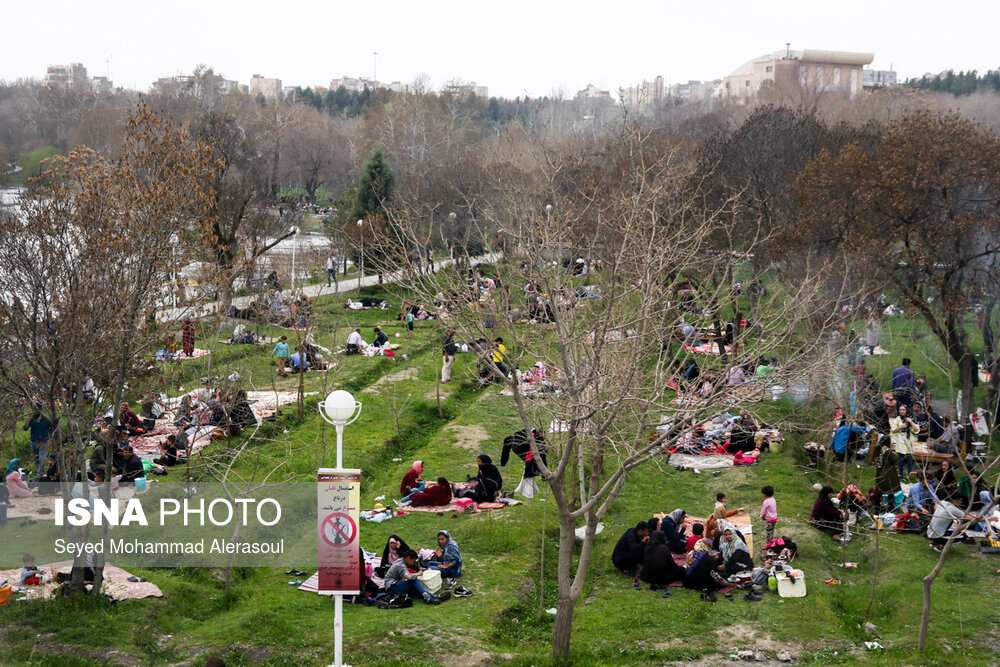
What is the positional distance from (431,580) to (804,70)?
311 ft

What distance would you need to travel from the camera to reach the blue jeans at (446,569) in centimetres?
1233

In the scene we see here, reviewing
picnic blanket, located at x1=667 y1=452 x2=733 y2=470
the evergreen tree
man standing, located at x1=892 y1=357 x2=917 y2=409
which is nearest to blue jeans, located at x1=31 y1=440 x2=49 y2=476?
picnic blanket, located at x1=667 y1=452 x2=733 y2=470

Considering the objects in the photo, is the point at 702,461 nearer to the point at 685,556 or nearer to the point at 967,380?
the point at 685,556

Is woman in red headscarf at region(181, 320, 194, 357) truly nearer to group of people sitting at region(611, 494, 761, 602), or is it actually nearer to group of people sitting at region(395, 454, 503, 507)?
group of people sitting at region(395, 454, 503, 507)

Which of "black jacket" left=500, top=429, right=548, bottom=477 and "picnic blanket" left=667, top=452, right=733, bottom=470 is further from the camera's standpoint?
"picnic blanket" left=667, top=452, right=733, bottom=470

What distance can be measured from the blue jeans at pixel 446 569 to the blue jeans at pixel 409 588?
0.49 metres

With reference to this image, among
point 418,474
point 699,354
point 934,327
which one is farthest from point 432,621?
point 699,354

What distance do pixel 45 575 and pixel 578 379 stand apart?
7177 mm

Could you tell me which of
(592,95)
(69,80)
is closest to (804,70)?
(592,95)

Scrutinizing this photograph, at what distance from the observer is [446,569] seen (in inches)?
486

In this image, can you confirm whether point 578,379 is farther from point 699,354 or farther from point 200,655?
point 699,354

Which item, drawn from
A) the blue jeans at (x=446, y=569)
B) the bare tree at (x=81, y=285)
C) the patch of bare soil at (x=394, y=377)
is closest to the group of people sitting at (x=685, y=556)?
the blue jeans at (x=446, y=569)

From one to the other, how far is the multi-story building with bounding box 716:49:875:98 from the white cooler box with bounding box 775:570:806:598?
72.5 meters

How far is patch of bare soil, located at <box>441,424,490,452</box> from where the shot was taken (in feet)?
61.0
